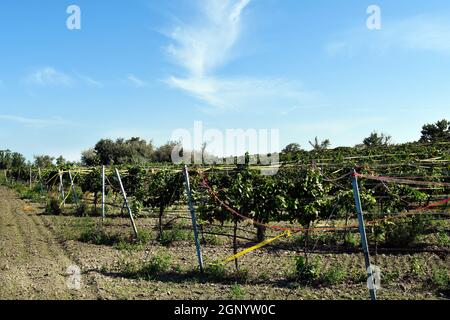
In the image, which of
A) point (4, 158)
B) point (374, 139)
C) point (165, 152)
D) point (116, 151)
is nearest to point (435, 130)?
point (374, 139)

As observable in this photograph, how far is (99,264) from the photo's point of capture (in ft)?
25.6

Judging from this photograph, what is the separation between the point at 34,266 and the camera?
733 cm

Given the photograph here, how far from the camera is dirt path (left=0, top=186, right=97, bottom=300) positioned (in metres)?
5.71

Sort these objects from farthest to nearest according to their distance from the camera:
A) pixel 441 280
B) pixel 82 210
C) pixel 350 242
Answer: pixel 82 210
pixel 350 242
pixel 441 280

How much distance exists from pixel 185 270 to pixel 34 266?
111 inches

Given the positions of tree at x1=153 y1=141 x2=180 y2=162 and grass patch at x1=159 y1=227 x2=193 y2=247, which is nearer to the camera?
grass patch at x1=159 y1=227 x2=193 y2=247

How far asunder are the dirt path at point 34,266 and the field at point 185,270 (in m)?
0.01

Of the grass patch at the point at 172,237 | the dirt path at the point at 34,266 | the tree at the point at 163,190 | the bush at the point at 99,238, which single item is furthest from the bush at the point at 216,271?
the tree at the point at 163,190

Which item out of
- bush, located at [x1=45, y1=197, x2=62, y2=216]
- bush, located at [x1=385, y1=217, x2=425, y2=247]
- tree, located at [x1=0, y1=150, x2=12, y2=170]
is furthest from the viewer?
tree, located at [x1=0, y1=150, x2=12, y2=170]

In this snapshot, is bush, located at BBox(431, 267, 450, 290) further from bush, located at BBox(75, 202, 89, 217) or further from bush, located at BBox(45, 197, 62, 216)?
bush, located at BBox(45, 197, 62, 216)

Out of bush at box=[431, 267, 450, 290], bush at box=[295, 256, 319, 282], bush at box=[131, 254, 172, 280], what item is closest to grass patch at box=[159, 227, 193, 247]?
bush at box=[131, 254, 172, 280]

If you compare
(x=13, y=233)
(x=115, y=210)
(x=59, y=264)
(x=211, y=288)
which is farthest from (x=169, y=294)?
(x=115, y=210)

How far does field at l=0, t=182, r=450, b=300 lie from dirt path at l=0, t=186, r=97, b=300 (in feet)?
0.05

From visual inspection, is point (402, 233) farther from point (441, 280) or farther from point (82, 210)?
point (82, 210)
